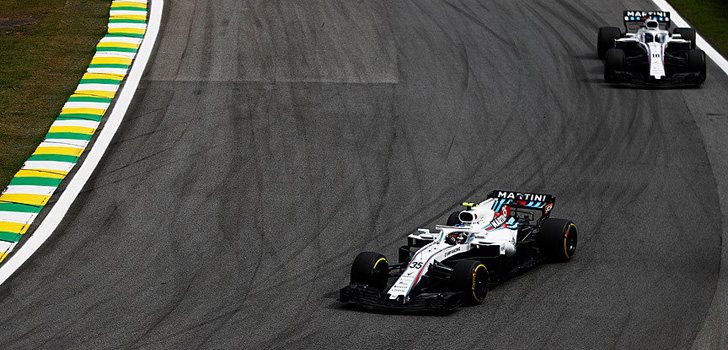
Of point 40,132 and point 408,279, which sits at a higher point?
point 40,132

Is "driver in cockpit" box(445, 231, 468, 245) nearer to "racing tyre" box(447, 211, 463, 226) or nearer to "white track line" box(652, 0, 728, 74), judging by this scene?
"racing tyre" box(447, 211, 463, 226)

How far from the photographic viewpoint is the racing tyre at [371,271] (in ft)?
43.9

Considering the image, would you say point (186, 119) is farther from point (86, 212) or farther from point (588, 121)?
point (588, 121)

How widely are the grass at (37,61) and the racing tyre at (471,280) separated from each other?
27.3 ft

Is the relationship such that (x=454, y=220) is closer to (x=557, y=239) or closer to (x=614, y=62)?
(x=557, y=239)

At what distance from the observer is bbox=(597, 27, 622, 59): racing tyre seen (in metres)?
24.6

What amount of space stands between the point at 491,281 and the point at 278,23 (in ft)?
46.9

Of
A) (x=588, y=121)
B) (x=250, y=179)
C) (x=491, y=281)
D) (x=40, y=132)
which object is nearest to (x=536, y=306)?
(x=491, y=281)

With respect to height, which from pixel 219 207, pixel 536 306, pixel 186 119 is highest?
pixel 186 119

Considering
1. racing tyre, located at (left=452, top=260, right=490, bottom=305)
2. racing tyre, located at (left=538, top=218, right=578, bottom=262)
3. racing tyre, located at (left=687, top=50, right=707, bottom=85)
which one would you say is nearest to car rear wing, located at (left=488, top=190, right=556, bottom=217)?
racing tyre, located at (left=538, top=218, right=578, bottom=262)

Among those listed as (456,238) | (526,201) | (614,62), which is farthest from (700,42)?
(456,238)

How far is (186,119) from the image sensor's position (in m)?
20.9

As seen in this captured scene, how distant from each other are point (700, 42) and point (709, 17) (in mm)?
2198

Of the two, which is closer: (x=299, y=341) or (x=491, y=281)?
(x=299, y=341)
